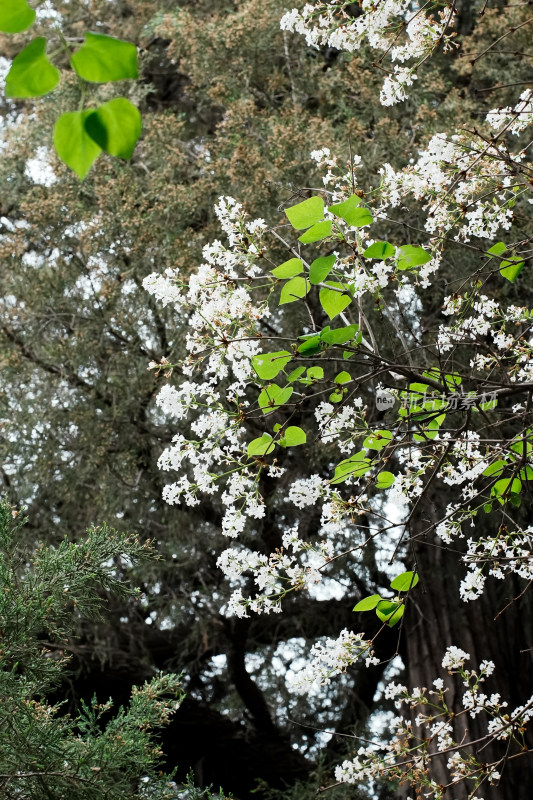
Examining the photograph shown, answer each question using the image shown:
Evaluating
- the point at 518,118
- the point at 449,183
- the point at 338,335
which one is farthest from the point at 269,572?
the point at 518,118

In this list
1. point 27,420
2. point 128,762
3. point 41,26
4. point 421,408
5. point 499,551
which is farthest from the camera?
point 41,26

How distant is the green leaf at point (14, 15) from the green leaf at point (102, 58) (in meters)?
0.06

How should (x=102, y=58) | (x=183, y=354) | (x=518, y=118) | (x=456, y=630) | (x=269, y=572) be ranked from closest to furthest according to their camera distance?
(x=102, y=58) < (x=269, y=572) < (x=518, y=118) < (x=183, y=354) < (x=456, y=630)

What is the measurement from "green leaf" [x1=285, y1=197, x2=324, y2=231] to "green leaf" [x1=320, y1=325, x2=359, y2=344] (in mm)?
183

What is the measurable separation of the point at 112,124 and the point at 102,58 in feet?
0.13

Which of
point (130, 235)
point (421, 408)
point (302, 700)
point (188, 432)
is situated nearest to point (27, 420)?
point (188, 432)

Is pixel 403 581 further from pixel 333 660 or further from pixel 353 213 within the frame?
pixel 353 213

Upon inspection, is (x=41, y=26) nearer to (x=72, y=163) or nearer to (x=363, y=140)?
(x=363, y=140)

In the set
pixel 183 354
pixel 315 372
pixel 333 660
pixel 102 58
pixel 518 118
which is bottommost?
pixel 333 660

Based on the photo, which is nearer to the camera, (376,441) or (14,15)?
(14,15)

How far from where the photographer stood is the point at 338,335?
1.29m

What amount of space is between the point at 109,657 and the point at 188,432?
1.08 metres

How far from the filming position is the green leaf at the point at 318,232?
1311 millimetres

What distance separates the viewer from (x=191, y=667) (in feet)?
14.9
